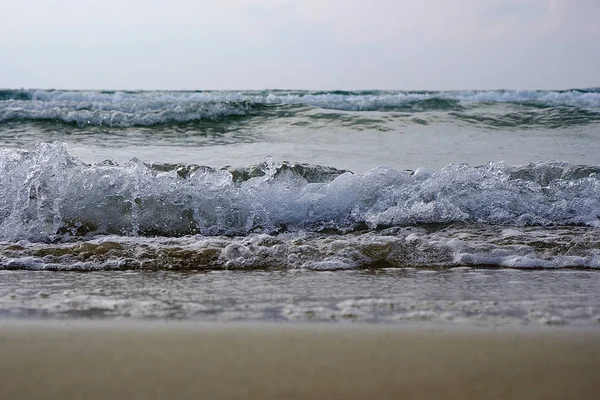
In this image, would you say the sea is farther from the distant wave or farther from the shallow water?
the distant wave

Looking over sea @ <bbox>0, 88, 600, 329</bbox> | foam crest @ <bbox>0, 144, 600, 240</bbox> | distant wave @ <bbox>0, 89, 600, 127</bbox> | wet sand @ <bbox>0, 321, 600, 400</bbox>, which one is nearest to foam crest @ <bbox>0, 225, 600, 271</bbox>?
sea @ <bbox>0, 88, 600, 329</bbox>

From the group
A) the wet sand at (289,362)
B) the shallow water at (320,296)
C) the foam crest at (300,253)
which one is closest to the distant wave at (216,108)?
the foam crest at (300,253)

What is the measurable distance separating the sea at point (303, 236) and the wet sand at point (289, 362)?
111 mm

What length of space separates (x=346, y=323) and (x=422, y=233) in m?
1.37

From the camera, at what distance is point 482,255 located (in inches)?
96.1

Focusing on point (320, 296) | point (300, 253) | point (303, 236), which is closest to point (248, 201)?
point (303, 236)

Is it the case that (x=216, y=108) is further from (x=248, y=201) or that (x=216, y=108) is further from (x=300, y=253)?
(x=300, y=253)

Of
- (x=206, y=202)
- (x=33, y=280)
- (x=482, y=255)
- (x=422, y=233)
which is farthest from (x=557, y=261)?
(x=33, y=280)

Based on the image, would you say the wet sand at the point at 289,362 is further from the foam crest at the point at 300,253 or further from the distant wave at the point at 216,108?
the distant wave at the point at 216,108

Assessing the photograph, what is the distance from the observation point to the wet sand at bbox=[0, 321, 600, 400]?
1.15 metres

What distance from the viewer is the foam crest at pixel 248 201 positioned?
9.78 feet

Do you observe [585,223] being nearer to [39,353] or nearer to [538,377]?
[538,377]

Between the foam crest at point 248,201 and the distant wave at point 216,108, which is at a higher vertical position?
the distant wave at point 216,108

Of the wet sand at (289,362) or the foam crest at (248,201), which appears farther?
the foam crest at (248,201)
